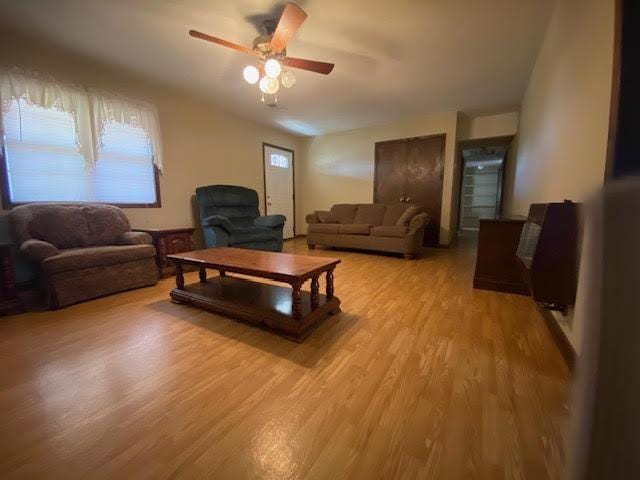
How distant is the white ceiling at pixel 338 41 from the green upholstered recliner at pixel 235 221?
4.50 ft

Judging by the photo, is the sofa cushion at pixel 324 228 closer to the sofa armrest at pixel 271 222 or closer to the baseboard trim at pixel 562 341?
the sofa armrest at pixel 271 222

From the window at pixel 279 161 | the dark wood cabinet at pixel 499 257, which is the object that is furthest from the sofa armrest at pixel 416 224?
the window at pixel 279 161

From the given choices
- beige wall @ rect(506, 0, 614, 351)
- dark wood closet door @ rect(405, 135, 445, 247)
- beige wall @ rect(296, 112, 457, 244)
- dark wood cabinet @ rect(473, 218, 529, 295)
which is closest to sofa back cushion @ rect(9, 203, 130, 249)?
beige wall @ rect(506, 0, 614, 351)

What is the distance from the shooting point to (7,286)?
200cm

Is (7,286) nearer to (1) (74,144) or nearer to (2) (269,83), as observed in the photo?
(1) (74,144)

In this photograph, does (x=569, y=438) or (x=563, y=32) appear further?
(x=563, y=32)

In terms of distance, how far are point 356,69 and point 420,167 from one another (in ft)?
7.97

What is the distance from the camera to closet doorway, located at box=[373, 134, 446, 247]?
467 cm

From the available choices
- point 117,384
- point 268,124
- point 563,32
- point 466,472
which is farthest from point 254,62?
point 466,472

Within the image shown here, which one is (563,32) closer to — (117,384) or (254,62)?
(254,62)

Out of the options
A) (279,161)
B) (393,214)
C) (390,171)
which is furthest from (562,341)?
(279,161)

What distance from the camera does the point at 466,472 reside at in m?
0.83

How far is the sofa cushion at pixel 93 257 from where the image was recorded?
2.07 meters

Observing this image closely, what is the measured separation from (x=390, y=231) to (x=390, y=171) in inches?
66.9
